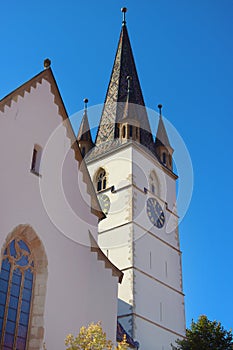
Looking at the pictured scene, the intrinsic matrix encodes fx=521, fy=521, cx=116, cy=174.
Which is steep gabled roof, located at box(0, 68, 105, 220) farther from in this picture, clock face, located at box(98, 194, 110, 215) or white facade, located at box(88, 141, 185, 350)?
clock face, located at box(98, 194, 110, 215)

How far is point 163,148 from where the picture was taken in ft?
103

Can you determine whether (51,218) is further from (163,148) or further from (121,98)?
(121,98)

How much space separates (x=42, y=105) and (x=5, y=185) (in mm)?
3009

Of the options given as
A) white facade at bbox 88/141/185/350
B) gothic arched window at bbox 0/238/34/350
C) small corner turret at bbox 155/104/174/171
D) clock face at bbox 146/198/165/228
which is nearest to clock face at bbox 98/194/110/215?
white facade at bbox 88/141/185/350

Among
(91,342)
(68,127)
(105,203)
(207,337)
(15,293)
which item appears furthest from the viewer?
(105,203)

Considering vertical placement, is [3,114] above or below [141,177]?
below

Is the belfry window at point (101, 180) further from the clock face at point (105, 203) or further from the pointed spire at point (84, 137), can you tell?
the pointed spire at point (84, 137)

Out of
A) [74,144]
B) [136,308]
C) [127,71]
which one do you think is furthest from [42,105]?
[127,71]

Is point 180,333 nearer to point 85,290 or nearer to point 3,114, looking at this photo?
point 85,290

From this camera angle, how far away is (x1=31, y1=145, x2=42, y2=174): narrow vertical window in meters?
12.8

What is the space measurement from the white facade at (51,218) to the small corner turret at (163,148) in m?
17.2

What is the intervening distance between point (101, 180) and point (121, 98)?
255 inches

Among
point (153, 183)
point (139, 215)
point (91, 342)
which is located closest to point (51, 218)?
point (91, 342)

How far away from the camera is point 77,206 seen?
43.9 feet
